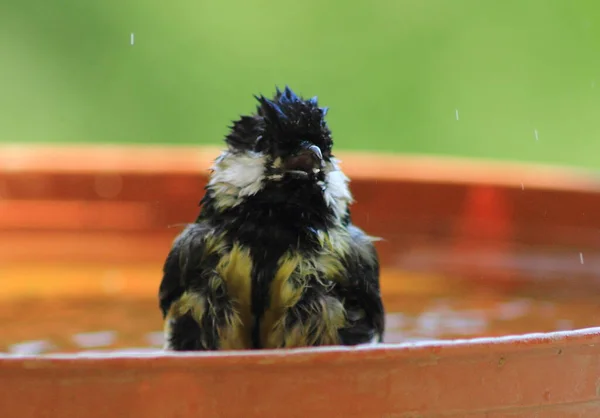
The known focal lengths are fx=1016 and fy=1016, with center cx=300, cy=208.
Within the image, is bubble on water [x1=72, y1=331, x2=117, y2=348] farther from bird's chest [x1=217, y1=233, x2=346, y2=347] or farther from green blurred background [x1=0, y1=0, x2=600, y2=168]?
green blurred background [x1=0, y1=0, x2=600, y2=168]

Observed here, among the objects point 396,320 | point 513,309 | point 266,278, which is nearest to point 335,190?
point 266,278

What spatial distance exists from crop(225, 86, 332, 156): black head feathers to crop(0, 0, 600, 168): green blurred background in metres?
2.68

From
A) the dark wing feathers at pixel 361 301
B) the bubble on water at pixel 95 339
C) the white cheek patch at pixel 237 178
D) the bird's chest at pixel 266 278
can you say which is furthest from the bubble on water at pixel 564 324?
A: the bubble on water at pixel 95 339

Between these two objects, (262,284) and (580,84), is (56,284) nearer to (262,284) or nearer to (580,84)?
(262,284)

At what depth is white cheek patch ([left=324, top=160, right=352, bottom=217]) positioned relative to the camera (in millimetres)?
1820

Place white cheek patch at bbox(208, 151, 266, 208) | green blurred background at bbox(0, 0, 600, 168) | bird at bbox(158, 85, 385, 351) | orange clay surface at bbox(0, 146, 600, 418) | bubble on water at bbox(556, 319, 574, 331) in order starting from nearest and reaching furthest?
bird at bbox(158, 85, 385, 351) < white cheek patch at bbox(208, 151, 266, 208) < bubble on water at bbox(556, 319, 574, 331) < orange clay surface at bbox(0, 146, 600, 418) < green blurred background at bbox(0, 0, 600, 168)

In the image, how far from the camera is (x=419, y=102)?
457 centimetres

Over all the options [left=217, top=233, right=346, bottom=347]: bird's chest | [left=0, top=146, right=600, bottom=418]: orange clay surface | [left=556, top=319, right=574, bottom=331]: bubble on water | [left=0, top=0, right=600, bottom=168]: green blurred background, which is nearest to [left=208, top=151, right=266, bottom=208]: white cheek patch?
[left=217, top=233, right=346, bottom=347]: bird's chest

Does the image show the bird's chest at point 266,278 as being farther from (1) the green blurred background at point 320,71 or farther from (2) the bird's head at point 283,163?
(1) the green blurred background at point 320,71

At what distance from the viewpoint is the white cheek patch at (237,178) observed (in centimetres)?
179

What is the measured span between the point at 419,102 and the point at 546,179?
6.98ft

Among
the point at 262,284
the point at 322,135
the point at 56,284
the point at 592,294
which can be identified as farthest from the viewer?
the point at 56,284

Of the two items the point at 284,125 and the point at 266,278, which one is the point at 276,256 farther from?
the point at 284,125

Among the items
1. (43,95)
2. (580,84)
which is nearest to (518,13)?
(580,84)
